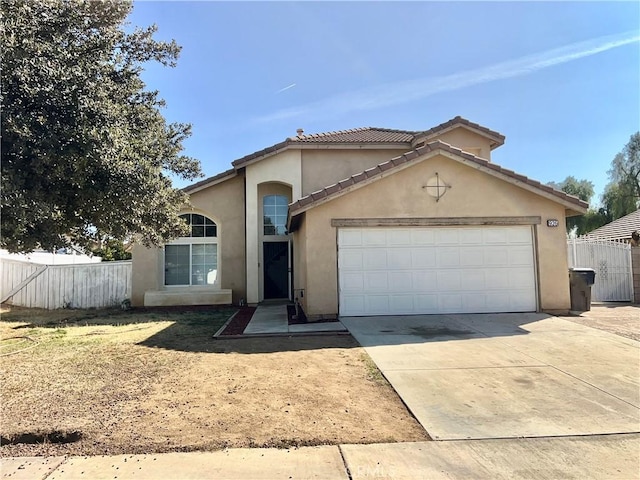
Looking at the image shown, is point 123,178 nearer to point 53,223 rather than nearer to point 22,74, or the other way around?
point 53,223

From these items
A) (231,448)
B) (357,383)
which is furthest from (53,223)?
(357,383)

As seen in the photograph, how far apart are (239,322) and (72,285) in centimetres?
975

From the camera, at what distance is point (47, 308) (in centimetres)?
1664

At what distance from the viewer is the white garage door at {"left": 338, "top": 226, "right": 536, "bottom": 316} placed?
1097 centimetres

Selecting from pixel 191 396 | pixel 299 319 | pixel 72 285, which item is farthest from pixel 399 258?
pixel 72 285

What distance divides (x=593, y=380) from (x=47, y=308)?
1900cm

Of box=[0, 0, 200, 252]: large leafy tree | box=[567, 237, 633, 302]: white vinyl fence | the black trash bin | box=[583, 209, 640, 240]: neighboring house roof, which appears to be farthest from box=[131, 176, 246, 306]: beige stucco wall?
box=[583, 209, 640, 240]: neighboring house roof

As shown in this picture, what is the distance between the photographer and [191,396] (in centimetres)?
526

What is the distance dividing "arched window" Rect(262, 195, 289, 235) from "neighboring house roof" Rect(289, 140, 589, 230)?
5848 mm

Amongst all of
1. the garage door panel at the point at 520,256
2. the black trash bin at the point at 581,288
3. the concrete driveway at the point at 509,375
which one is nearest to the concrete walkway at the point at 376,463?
the concrete driveway at the point at 509,375

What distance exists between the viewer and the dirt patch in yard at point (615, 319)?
9.21 metres

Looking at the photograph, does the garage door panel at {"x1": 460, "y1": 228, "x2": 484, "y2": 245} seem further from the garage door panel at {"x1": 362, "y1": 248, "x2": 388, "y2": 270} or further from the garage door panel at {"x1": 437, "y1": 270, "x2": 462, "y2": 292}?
the garage door panel at {"x1": 362, "y1": 248, "x2": 388, "y2": 270}

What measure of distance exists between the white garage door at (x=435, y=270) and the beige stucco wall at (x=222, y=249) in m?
6.77

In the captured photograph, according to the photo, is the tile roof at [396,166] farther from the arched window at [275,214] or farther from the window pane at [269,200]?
the window pane at [269,200]
